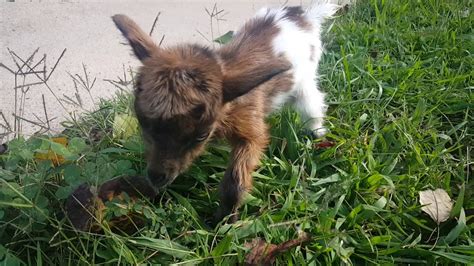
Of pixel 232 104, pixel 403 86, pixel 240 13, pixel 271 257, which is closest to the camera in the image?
pixel 271 257

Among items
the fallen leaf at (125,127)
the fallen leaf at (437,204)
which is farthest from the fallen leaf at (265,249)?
the fallen leaf at (125,127)

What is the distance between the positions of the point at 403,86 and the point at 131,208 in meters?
2.02

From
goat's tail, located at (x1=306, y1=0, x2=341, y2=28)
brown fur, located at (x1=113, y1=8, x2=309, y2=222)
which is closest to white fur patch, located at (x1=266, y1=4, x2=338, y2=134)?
goat's tail, located at (x1=306, y1=0, x2=341, y2=28)

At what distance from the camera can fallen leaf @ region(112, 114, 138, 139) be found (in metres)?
3.28

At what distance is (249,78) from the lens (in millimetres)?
2463

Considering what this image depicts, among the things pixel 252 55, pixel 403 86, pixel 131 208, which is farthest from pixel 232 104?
pixel 403 86

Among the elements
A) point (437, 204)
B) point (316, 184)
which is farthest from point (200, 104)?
point (437, 204)

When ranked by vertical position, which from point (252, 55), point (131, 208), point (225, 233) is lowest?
point (225, 233)

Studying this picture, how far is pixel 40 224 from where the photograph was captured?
2646mm

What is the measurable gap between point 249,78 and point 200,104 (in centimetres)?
26

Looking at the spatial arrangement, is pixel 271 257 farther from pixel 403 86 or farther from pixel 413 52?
pixel 413 52

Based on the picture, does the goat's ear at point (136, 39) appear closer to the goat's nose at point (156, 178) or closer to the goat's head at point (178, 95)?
the goat's head at point (178, 95)

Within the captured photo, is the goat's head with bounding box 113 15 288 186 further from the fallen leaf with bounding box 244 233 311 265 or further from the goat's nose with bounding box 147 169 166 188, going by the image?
the fallen leaf with bounding box 244 233 311 265

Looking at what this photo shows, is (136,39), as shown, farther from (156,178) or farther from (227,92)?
(156,178)
